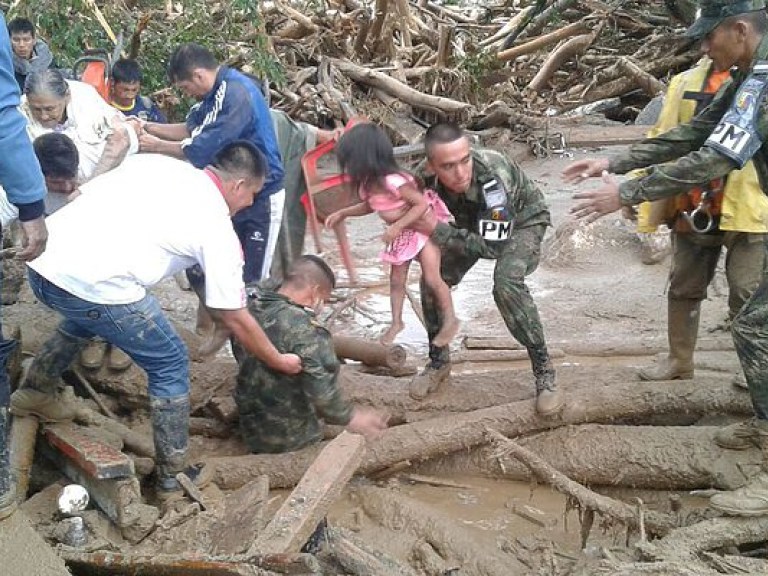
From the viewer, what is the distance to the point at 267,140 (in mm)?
5652

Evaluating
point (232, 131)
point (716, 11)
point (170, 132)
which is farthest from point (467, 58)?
point (716, 11)

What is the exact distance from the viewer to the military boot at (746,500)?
11.6 feet

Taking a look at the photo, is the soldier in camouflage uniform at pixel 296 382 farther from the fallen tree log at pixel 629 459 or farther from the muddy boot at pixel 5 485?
the muddy boot at pixel 5 485

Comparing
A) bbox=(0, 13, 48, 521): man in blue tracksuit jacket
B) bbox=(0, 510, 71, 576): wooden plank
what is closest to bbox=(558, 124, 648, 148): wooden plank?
bbox=(0, 13, 48, 521): man in blue tracksuit jacket

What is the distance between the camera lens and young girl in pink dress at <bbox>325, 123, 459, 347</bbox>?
4.75m

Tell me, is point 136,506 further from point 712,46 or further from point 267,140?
point 712,46

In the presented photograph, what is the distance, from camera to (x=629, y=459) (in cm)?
445

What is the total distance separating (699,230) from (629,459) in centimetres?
138

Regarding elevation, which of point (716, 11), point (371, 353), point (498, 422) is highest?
point (716, 11)

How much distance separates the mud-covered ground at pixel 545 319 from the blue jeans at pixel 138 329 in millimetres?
952

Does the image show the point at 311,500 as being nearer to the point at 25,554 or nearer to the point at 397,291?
the point at 25,554

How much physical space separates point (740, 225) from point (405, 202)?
5.99ft

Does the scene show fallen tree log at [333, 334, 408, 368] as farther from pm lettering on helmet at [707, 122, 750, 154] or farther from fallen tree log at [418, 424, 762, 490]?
pm lettering on helmet at [707, 122, 750, 154]


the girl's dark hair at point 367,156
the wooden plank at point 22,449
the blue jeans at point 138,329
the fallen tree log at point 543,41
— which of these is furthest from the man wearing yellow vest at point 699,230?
the fallen tree log at point 543,41
